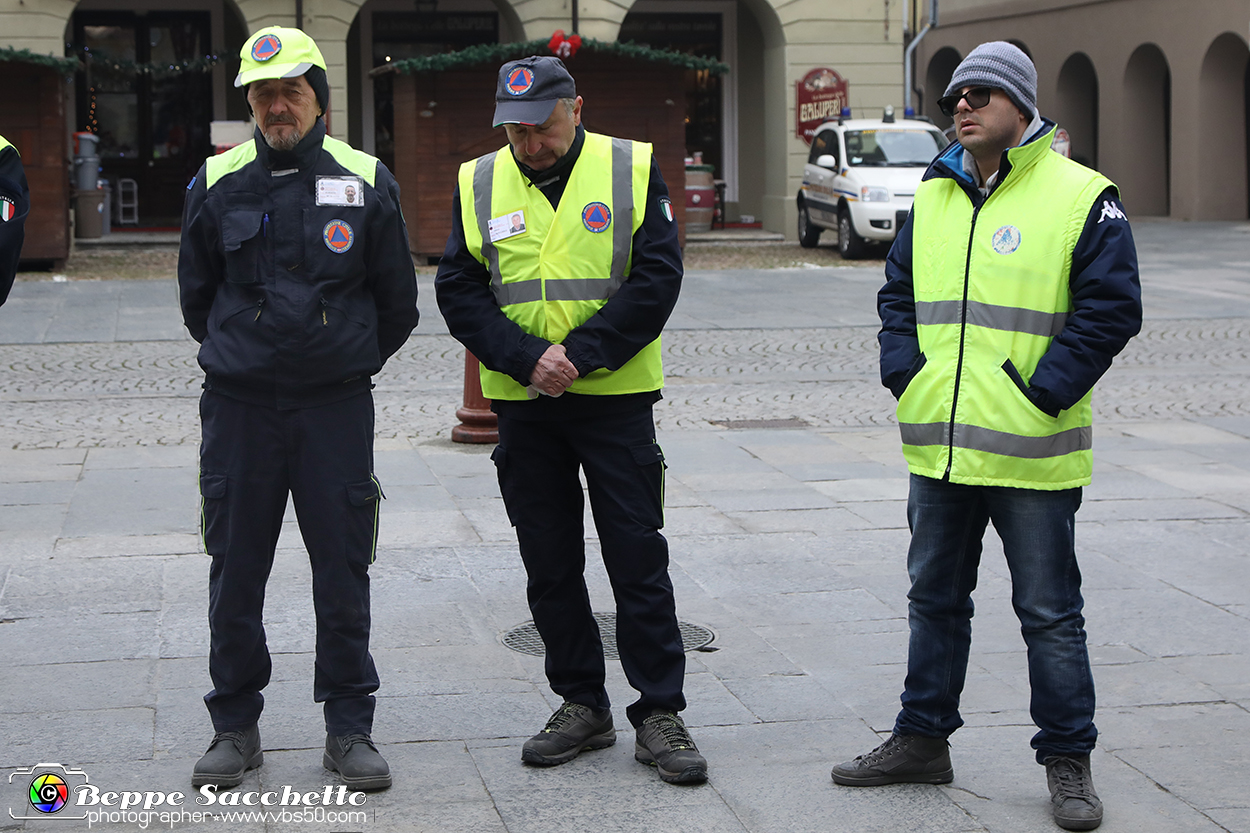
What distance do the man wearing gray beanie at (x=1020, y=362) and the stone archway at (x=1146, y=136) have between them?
91.8 feet

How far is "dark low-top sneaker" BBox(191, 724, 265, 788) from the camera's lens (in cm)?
388

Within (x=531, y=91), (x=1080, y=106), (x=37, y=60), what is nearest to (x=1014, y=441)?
(x=531, y=91)

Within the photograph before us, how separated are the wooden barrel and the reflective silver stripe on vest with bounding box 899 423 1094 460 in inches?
828

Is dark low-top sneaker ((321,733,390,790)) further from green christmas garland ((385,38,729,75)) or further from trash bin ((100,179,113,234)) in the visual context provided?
trash bin ((100,179,113,234))

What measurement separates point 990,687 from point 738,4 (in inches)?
1005

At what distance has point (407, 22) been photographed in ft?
90.5

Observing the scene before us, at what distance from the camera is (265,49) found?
3865 mm

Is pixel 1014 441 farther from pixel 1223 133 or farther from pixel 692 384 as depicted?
pixel 1223 133

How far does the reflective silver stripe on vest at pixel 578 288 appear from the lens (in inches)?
161

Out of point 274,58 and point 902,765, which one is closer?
point 274,58

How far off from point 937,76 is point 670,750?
37.1 m

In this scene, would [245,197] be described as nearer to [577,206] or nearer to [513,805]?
[577,206]

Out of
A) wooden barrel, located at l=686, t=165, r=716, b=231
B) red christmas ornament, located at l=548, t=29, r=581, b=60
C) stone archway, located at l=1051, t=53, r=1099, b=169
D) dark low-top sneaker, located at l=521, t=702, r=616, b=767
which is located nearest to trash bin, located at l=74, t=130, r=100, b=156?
red christmas ornament, located at l=548, t=29, r=581, b=60

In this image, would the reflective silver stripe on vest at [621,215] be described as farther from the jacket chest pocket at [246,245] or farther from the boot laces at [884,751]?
the boot laces at [884,751]
